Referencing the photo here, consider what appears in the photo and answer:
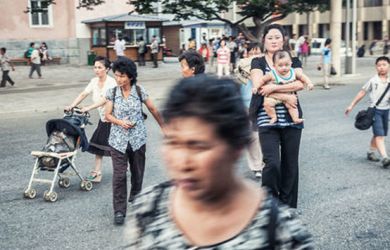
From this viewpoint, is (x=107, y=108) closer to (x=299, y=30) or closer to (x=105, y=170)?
(x=105, y=170)

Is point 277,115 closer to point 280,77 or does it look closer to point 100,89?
point 280,77

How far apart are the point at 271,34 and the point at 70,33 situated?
36.3 meters

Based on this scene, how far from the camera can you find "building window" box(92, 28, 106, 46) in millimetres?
39438

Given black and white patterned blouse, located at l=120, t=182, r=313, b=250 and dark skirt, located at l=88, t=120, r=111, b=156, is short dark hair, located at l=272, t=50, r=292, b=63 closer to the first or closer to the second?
dark skirt, located at l=88, t=120, r=111, b=156

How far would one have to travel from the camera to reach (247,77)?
7953 mm

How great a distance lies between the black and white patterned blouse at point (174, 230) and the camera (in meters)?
1.76

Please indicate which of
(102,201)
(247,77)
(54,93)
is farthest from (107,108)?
(54,93)

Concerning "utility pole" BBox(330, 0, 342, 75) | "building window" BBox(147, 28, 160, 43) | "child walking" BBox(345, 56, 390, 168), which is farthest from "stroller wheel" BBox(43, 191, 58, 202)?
"building window" BBox(147, 28, 160, 43)

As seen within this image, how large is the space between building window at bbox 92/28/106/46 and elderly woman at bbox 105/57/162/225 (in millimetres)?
33765

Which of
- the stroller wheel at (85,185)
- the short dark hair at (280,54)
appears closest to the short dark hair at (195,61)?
the short dark hair at (280,54)

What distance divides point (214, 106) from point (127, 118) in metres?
4.51

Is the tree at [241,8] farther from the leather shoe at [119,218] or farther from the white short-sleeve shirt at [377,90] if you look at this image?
the leather shoe at [119,218]

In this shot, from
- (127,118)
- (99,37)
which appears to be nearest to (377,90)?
(127,118)

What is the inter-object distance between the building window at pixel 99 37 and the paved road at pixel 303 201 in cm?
2850
